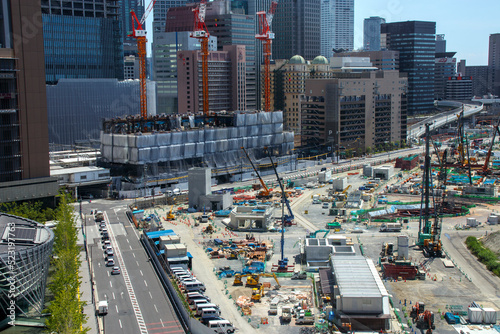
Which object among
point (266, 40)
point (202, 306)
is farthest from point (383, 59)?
point (202, 306)

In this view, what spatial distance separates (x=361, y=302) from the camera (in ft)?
145

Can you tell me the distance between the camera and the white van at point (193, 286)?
49156 mm

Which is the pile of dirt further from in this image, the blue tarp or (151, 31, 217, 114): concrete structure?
(151, 31, 217, 114): concrete structure

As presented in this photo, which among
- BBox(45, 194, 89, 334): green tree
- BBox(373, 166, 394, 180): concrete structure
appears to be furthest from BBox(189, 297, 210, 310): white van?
BBox(373, 166, 394, 180): concrete structure

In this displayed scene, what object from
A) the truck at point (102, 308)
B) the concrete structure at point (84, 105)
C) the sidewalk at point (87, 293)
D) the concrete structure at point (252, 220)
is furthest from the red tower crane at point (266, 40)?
the truck at point (102, 308)

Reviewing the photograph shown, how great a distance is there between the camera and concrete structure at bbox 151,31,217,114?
157250 millimetres

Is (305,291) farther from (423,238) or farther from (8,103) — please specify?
(8,103)

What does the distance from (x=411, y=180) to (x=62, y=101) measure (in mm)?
62217

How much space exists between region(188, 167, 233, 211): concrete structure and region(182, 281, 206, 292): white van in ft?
103

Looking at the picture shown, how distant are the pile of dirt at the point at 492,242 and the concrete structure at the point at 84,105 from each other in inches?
2823

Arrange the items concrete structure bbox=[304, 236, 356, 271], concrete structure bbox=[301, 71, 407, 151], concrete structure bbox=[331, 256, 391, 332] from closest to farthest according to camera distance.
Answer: concrete structure bbox=[331, 256, 391, 332] < concrete structure bbox=[304, 236, 356, 271] < concrete structure bbox=[301, 71, 407, 151]

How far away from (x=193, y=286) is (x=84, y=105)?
80.8 meters

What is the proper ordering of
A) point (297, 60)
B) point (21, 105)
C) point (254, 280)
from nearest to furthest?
point (254, 280)
point (21, 105)
point (297, 60)

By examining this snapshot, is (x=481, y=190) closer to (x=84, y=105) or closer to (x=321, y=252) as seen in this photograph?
(x=321, y=252)
